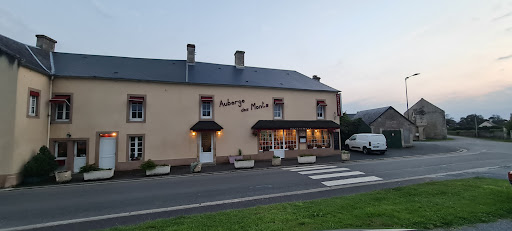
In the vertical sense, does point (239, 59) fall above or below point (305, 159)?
above

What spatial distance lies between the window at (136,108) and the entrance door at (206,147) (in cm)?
418

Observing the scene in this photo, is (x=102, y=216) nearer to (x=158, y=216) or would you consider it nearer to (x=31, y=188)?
(x=158, y=216)

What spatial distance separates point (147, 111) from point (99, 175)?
4.80 m

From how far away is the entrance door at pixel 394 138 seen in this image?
2402cm

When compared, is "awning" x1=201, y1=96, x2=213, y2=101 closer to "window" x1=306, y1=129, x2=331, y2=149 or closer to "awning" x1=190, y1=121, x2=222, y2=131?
"awning" x1=190, y1=121, x2=222, y2=131

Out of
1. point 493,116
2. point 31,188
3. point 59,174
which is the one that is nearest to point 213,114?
point 59,174

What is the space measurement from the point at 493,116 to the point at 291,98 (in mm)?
133704

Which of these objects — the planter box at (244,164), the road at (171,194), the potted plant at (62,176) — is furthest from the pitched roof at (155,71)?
the road at (171,194)

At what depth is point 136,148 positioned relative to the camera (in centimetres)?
1471

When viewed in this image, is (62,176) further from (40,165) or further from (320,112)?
(320,112)

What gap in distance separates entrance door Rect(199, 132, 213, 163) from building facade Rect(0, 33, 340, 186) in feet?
0.23

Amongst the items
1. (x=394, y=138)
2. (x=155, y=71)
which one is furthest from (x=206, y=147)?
(x=394, y=138)

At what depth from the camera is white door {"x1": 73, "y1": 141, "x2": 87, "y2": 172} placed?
13552 mm

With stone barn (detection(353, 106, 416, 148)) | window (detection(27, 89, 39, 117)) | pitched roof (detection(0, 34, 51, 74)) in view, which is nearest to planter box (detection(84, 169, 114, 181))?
window (detection(27, 89, 39, 117))
